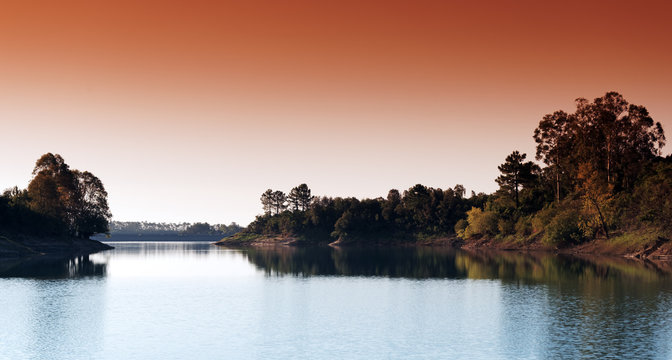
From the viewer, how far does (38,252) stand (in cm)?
13850

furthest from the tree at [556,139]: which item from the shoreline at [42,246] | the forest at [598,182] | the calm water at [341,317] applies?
the shoreline at [42,246]

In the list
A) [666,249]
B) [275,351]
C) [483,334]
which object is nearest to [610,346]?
[483,334]

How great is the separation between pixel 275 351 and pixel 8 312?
25.3 m

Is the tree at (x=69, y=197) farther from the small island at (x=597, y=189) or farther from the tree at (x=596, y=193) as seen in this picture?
the tree at (x=596, y=193)

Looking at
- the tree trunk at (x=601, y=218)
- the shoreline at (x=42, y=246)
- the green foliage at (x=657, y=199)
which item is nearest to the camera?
the green foliage at (x=657, y=199)

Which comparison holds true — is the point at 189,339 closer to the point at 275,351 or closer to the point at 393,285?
the point at 275,351

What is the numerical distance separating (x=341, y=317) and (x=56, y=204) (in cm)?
13900

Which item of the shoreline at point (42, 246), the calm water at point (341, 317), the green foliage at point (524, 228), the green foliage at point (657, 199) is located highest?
the green foliage at point (657, 199)

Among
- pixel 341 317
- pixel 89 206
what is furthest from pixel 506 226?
pixel 341 317

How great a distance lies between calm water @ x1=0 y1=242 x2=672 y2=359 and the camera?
34875 mm

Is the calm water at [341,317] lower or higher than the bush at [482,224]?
lower

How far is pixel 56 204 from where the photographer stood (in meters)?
165

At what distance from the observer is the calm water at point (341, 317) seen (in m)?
34.9

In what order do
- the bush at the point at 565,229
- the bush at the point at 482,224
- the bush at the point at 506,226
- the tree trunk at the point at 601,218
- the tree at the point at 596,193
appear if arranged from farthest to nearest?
the bush at the point at 482,224, the bush at the point at 506,226, the bush at the point at 565,229, the tree trunk at the point at 601,218, the tree at the point at 596,193
